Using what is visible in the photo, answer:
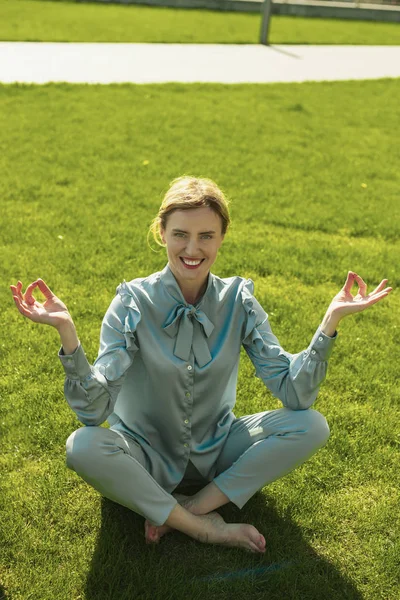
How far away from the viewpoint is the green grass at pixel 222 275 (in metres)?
2.91

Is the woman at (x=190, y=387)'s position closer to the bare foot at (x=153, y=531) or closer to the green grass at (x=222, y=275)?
the bare foot at (x=153, y=531)

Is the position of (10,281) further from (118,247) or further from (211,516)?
(211,516)

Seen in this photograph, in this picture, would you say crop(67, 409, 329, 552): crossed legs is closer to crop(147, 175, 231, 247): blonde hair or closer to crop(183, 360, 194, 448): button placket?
crop(183, 360, 194, 448): button placket

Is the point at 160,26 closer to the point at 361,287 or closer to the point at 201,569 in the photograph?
the point at 361,287

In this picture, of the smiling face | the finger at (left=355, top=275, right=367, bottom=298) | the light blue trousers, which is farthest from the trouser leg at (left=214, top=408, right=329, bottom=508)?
the smiling face

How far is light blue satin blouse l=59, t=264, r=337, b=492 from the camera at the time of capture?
296cm


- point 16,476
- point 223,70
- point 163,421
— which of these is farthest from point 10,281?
point 223,70

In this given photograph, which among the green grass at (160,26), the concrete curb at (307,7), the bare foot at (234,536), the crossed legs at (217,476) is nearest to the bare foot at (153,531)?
the crossed legs at (217,476)

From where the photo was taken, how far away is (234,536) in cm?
299

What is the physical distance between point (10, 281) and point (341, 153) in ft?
14.8

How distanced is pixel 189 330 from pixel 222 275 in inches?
88.6

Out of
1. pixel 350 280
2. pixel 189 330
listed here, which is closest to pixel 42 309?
pixel 189 330

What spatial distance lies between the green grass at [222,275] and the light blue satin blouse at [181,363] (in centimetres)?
36

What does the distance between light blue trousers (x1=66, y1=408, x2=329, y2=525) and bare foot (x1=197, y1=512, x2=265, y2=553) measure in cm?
11
